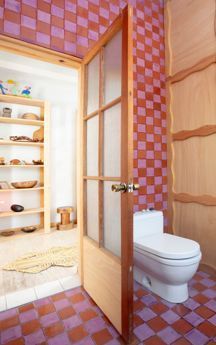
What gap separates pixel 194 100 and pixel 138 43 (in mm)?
785

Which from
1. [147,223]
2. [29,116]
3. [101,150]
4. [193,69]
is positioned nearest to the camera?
[101,150]

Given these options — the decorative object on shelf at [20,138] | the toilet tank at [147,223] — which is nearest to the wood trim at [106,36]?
the toilet tank at [147,223]

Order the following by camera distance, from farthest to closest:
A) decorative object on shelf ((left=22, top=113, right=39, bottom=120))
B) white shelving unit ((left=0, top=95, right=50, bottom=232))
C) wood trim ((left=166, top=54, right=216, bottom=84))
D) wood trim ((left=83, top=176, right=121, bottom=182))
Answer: decorative object on shelf ((left=22, top=113, right=39, bottom=120)) → white shelving unit ((left=0, top=95, right=50, bottom=232)) → wood trim ((left=166, top=54, right=216, bottom=84)) → wood trim ((left=83, top=176, right=121, bottom=182))

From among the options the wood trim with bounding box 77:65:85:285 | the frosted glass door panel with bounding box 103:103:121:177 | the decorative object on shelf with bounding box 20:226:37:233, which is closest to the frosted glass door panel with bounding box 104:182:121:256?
the frosted glass door panel with bounding box 103:103:121:177

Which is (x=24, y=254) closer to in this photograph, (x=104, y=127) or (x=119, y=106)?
(x=104, y=127)

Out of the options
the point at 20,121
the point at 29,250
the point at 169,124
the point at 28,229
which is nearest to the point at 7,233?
the point at 28,229

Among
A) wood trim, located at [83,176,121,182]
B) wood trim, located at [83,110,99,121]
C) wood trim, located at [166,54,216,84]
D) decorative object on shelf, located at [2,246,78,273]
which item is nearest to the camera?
wood trim, located at [83,176,121,182]

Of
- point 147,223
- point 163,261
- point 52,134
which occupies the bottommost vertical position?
point 163,261

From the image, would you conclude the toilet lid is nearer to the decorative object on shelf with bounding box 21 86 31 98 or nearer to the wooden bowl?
the wooden bowl

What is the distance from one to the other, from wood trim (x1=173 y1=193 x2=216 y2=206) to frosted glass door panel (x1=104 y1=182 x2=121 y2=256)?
3.18 ft

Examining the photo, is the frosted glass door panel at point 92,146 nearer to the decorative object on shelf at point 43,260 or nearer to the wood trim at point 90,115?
the wood trim at point 90,115

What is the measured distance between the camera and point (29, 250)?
250 cm

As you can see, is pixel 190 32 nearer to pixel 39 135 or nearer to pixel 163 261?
pixel 163 261

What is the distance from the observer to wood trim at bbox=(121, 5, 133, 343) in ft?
3.64
